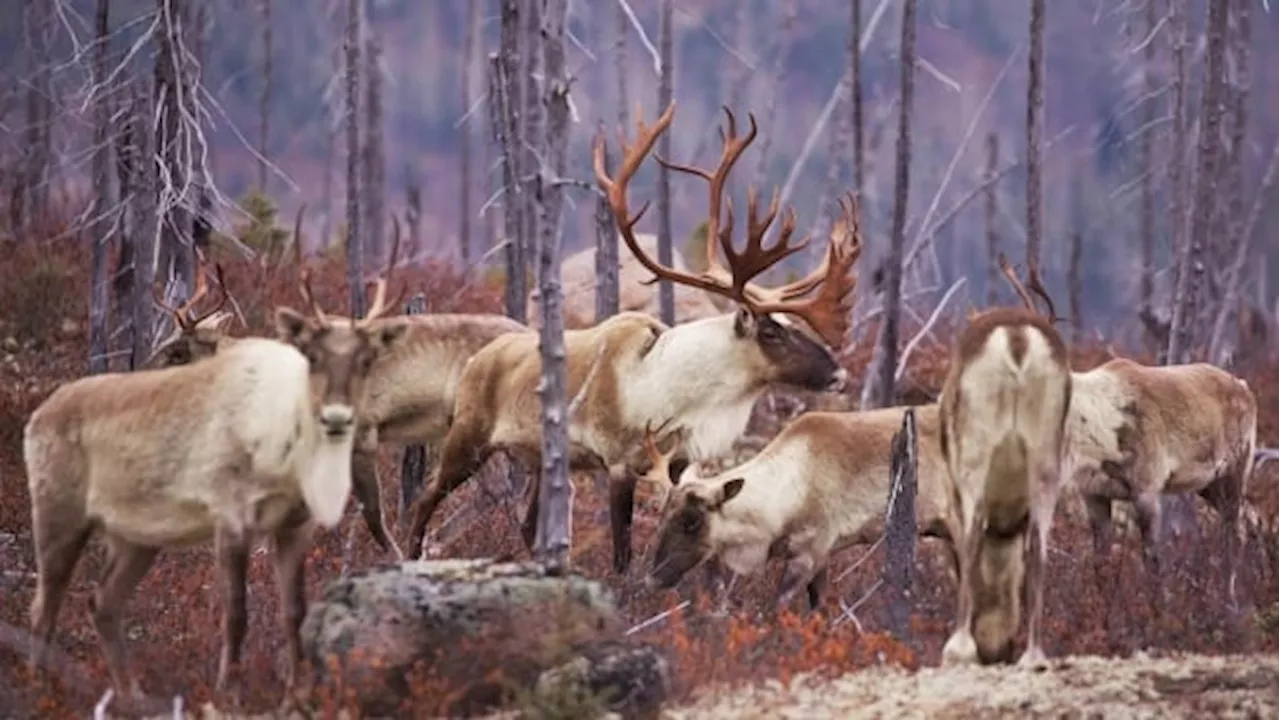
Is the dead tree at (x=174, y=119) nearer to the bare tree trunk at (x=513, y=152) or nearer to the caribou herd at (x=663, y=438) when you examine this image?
the caribou herd at (x=663, y=438)

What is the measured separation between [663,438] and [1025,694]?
3890mm

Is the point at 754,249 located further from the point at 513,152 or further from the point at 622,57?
the point at 622,57

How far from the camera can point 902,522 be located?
9.88 meters

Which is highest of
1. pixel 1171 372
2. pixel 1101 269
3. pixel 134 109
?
pixel 134 109

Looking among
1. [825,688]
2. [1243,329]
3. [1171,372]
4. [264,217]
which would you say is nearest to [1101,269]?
[1243,329]

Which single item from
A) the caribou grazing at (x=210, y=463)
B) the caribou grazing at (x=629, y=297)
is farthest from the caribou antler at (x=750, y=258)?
the caribou grazing at (x=629, y=297)

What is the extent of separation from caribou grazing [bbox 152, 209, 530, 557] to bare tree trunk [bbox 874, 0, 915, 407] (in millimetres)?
4852

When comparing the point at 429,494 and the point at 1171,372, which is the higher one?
the point at 1171,372

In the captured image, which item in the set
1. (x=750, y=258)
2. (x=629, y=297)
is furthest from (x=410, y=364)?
(x=629, y=297)

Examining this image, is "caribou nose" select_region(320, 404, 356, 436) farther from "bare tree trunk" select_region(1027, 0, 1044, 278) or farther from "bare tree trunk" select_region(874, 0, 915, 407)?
"bare tree trunk" select_region(874, 0, 915, 407)

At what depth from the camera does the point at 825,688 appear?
7.85 meters

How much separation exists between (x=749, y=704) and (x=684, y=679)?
30 cm

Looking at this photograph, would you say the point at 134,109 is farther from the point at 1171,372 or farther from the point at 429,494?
the point at 1171,372

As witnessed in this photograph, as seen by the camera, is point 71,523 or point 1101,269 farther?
point 1101,269
